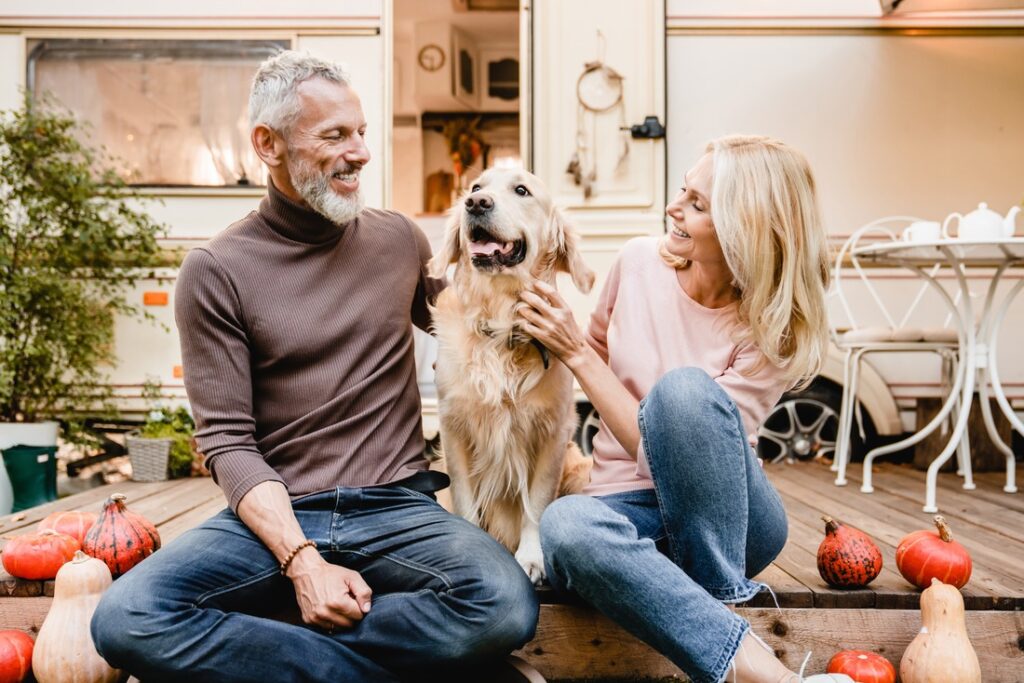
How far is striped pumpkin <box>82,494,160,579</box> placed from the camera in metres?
1.98

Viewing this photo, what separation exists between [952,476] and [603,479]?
8.61ft

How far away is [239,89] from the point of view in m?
4.31

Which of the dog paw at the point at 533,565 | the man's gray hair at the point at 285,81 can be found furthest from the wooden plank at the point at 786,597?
the man's gray hair at the point at 285,81

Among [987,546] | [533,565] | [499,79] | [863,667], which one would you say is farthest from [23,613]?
[499,79]

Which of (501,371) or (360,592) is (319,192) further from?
(360,592)

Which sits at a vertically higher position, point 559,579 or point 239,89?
point 239,89

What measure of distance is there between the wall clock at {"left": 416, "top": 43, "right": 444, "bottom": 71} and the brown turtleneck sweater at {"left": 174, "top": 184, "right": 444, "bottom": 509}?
530 centimetres

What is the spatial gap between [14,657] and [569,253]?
1.59 m

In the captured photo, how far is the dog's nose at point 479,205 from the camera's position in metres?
2.01

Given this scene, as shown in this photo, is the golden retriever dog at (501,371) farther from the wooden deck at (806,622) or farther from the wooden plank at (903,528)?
the wooden plank at (903,528)

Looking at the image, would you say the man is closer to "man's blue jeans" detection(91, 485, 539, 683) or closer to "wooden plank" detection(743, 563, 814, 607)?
"man's blue jeans" detection(91, 485, 539, 683)

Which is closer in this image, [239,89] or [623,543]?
[623,543]

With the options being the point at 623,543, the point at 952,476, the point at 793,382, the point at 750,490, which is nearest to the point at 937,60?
the point at 952,476

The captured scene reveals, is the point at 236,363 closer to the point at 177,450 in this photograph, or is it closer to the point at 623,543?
the point at 623,543
